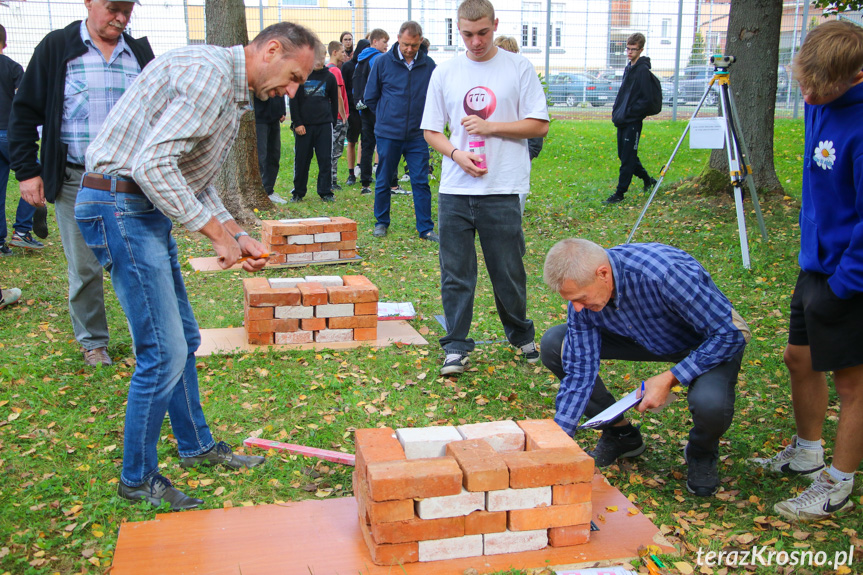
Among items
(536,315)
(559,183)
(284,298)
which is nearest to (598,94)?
(559,183)

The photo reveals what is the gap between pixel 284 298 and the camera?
5.08 m

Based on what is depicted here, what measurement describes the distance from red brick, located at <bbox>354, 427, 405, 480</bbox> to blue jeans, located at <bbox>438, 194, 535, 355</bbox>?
1715 millimetres

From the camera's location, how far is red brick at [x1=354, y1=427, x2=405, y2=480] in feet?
9.32

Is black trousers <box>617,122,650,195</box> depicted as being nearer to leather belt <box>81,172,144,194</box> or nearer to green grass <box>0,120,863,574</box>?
green grass <box>0,120,863,574</box>

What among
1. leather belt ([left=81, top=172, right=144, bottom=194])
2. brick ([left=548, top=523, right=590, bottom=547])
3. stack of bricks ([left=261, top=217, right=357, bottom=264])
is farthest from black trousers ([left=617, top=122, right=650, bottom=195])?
leather belt ([left=81, top=172, right=144, bottom=194])

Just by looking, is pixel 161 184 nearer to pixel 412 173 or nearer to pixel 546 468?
pixel 546 468

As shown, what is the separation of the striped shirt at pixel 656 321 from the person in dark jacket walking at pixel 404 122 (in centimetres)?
524

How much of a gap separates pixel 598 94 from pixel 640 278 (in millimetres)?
16327

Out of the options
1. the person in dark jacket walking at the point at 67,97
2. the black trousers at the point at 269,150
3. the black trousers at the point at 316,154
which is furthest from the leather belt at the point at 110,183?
the black trousers at the point at 269,150

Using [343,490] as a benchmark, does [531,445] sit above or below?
above

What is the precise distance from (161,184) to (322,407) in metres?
1.95

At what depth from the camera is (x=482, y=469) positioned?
270cm

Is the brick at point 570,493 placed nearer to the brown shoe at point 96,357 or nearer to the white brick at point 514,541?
the white brick at point 514,541

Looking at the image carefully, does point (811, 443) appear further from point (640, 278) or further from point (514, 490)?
point (514, 490)
